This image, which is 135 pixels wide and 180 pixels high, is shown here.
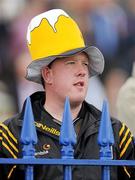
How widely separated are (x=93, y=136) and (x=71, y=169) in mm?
434

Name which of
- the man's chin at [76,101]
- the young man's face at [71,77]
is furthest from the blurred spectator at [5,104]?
the man's chin at [76,101]

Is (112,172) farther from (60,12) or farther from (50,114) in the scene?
(60,12)

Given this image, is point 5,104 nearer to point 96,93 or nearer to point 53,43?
point 96,93

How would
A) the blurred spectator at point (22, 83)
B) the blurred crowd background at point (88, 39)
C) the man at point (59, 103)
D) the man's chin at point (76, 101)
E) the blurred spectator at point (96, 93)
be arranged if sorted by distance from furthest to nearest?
the blurred crowd background at point (88, 39)
the blurred spectator at point (22, 83)
the blurred spectator at point (96, 93)
the man's chin at point (76, 101)
the man at point (59, 103)

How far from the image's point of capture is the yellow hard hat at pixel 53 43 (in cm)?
427

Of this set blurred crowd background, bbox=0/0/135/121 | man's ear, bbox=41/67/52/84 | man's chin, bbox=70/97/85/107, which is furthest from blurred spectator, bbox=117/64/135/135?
man's chin, bbox=70/97/85/107

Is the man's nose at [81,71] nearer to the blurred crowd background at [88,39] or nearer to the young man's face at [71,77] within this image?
the young man's face at [71,77]

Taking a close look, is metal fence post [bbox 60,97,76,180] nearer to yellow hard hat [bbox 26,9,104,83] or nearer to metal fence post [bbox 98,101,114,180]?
metal fence post [bbox 98,101,114,180]

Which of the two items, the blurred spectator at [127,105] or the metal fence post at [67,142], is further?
the blurred spectator at [127,105]

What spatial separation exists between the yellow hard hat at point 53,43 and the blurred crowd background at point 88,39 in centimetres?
328

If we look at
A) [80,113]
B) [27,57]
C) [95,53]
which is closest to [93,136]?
[80,113]

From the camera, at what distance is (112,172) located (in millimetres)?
3926

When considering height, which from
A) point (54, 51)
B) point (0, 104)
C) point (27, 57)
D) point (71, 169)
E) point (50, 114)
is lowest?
point (71, 169)

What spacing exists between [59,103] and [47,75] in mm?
180
